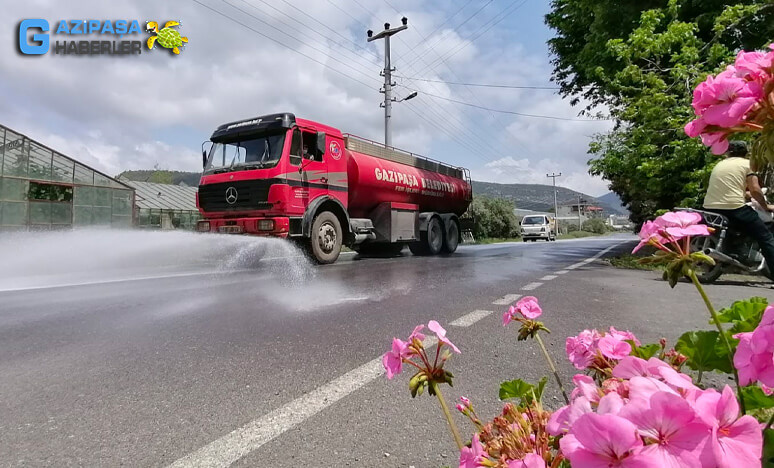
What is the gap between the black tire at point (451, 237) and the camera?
1404cm

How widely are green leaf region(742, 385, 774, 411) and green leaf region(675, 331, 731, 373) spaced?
5.3 inches

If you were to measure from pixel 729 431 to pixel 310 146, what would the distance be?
28.9ft

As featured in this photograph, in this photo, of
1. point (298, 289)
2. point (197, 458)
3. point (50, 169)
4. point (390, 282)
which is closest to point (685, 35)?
point (390, 282)

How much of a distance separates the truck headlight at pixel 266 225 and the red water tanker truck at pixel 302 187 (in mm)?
19

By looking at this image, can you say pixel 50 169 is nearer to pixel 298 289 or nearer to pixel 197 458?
pixel 298 289

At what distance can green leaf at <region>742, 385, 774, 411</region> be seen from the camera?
792mm

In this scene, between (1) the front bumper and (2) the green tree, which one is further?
(2) the green tree

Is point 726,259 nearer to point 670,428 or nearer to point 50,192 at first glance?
point 670,428

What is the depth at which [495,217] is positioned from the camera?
3750 cm

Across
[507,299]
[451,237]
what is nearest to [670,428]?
[507,299]

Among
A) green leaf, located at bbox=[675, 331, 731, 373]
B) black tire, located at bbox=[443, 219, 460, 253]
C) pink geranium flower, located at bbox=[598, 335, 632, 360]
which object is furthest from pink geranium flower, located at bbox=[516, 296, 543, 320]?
black tire, located at bbox=[443, 219, 460, 253]

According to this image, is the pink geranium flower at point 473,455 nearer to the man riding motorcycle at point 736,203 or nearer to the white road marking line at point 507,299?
the white road marking line at point 507,299

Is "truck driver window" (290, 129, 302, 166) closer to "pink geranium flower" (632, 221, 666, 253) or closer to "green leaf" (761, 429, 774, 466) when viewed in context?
"pink geranium flower" (632, 221, 666, 253)

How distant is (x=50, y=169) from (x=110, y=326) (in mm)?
19552
